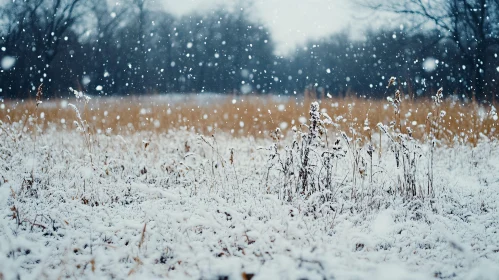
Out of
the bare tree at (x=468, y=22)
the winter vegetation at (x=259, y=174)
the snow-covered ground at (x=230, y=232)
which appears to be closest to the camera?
the snow-covered ground at (x=230, y=232)

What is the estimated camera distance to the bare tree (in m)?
8.98

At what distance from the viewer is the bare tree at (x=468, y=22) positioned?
29.5ft

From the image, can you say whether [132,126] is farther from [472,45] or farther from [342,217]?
[472,45]

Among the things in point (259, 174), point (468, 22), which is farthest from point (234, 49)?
point (259, 174)

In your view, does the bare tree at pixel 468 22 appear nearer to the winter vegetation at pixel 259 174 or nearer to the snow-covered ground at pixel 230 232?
the winter vegetation at pixel 259 174

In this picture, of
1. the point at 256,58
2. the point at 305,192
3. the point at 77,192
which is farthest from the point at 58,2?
the point at 256,58

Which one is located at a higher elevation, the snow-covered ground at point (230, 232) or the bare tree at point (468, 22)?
the bare tree at point (468, 22)

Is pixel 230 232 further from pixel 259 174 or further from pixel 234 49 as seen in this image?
pixel 234 49

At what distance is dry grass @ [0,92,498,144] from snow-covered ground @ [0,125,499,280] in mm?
3076

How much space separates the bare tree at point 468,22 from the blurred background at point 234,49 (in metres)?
0.03

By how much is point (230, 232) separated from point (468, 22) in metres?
10.2

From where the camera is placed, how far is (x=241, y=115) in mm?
7641

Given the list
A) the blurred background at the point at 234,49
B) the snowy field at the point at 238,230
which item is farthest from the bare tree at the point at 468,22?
the snowy field at the point at 238,230

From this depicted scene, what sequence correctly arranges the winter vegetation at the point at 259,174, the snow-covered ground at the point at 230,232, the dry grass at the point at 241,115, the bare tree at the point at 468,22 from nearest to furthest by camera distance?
the snow-covered ground at the point at 230,232, the winter vegetation at the point at 259,174, the dry grass at the point at 241,115, the bare tree at the point at 468,22
